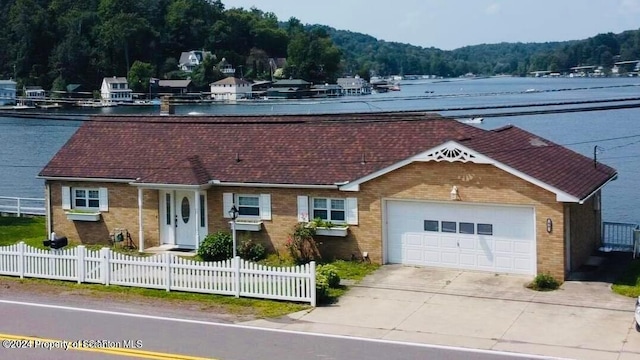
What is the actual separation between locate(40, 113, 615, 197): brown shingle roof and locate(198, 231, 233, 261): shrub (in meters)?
1.86

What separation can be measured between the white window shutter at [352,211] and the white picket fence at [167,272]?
4.33 m

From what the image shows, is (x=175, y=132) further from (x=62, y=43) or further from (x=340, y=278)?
(x=62, y=43)

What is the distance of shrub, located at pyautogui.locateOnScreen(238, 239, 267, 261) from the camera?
88.7ft

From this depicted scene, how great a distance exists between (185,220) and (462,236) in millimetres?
9105

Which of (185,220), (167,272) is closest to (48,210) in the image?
(185,220)

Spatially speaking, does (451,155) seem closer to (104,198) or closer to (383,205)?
(383,205)

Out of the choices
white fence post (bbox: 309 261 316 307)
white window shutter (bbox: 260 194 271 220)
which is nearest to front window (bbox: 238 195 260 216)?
white window shutter (bbox: 260 194 271 220)

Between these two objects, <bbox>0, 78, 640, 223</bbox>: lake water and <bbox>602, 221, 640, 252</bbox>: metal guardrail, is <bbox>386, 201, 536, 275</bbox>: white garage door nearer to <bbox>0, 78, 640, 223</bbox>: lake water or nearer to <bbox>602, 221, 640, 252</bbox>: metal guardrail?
<bbox>602, 221, 640, 252</bbox>: metal guardrail

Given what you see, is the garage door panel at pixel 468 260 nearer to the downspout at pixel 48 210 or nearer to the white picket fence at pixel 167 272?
the white picket fence at pixel 167 272

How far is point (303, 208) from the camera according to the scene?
87.9 feet

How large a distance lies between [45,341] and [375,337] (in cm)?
631

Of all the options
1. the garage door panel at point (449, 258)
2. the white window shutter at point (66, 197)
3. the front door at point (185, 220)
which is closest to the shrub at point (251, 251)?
the front door at point (185, 220)

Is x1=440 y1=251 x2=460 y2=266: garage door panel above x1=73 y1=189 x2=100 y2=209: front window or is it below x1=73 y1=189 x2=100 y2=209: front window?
below

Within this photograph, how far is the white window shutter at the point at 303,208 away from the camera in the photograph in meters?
26.7
